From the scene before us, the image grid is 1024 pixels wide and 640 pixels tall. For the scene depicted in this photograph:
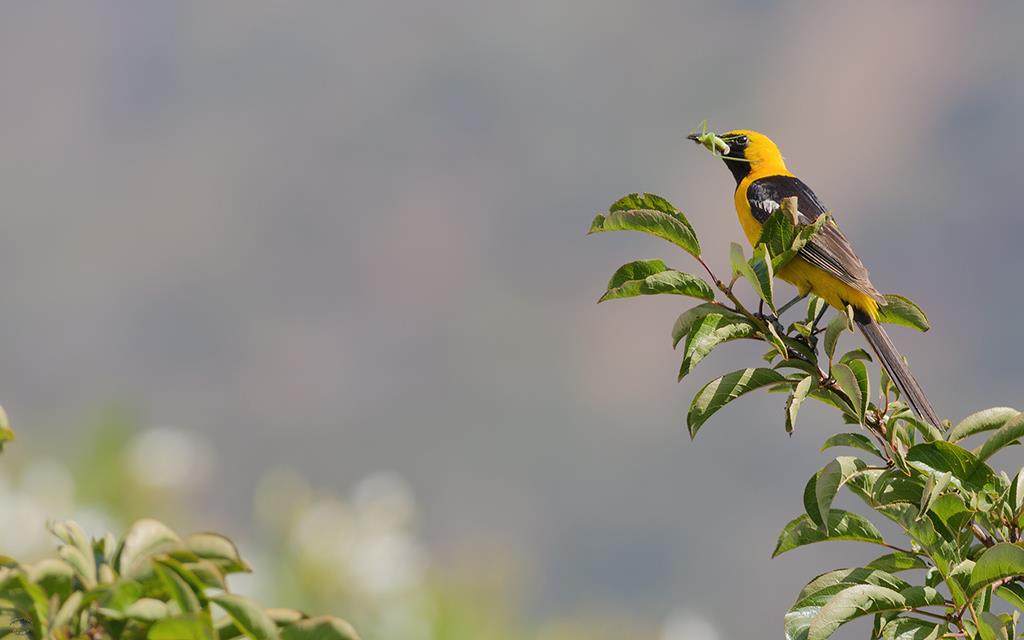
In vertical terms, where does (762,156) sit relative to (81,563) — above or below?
above

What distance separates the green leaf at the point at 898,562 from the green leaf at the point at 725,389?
0.46 m

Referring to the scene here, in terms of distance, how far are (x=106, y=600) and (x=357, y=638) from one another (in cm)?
34

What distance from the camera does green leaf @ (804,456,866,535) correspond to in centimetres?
226

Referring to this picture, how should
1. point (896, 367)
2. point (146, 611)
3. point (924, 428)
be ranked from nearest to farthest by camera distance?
point (146, 611), point (924, 428), point (896, 367)

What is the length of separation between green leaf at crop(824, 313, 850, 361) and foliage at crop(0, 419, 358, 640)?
150cm

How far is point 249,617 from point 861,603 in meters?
1.41

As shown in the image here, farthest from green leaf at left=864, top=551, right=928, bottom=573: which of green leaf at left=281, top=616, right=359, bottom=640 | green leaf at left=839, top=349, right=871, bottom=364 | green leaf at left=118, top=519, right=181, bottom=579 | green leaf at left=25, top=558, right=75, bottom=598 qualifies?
green leaf at left=25, top=558, right=75, bottom=598

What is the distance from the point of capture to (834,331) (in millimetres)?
2508

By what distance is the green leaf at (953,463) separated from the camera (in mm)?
2260

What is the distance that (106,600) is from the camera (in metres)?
1.42

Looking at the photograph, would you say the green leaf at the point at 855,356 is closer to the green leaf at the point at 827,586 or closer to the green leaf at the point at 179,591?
the green leaf at the point at 827,586

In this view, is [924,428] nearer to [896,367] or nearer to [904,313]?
[904,313]

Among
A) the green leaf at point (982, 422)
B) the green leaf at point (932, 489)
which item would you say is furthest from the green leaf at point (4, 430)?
the green leaf at point (982, 422)

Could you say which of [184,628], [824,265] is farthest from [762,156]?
[184,628]
